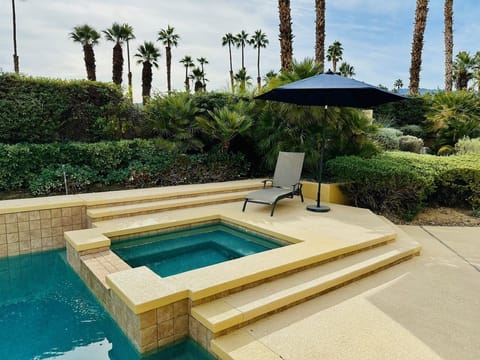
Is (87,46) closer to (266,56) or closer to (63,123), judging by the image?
(63,123)

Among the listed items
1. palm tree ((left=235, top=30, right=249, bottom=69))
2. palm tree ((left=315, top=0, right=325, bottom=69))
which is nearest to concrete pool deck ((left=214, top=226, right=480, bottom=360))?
palm tree ((left=315, top=0, right=325, bottom=69))

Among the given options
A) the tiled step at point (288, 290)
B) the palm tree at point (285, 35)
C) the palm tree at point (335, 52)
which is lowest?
the tiled step at point (288, 290)

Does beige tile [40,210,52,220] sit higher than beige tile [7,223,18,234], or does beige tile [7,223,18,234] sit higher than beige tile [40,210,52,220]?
beige tile [40,210,52,220]

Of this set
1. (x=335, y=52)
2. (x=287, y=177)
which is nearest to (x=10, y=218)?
(x=287, y=177)

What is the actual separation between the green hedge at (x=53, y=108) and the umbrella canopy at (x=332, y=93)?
555cm

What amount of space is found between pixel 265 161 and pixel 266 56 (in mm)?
44454

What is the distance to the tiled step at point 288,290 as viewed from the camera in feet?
10.2

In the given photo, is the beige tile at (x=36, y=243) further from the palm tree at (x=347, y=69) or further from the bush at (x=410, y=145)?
the palm tree at (x=347, y=69)

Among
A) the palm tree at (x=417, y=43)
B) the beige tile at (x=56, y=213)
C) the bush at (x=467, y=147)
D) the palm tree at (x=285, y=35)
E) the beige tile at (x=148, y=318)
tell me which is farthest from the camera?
the palm tree at (x=417, y=43)

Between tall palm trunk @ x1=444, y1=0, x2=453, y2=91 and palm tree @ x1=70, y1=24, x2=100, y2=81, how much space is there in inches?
925

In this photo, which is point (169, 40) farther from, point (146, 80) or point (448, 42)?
point (448, 42)

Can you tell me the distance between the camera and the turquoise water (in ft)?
10.5

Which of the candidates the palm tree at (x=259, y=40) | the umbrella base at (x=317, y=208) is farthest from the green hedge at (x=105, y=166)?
the palm tree at (x=259, y=40)

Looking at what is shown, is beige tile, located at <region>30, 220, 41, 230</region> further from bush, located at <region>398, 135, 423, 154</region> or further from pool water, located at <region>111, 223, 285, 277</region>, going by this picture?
bush, located at <region>398, 135, 423, 154</region>
